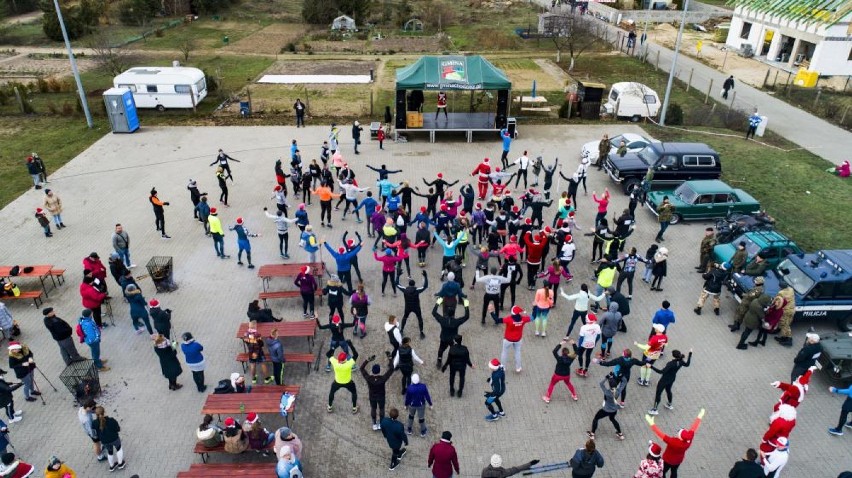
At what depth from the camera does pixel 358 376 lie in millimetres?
11844

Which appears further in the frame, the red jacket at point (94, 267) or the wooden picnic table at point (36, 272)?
the wooden picnic table at point (36, 272)

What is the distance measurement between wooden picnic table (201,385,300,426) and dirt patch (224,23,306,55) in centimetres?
3804

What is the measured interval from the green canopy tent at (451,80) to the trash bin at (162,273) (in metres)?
12.9

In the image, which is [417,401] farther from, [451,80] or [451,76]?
[451,76]

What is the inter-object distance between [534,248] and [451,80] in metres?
12.1

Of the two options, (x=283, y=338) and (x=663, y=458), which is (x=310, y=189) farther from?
(x=663, y=458)

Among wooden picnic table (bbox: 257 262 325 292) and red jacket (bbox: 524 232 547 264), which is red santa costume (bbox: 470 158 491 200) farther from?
wooden picnic table (bbox: 257 262 325 292)

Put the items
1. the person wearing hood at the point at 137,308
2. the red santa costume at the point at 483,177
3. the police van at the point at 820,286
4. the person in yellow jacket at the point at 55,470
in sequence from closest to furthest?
the person in yellow jacket at the point at 55,470, the person wearing hood at the point at 137,308, the police van at the point at 820,286, the red santa costume at the point at 483,177

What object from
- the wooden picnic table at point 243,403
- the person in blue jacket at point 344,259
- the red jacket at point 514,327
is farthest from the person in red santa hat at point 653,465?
the person in blue jacket at point 344,259

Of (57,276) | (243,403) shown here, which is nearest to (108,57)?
(57,276)

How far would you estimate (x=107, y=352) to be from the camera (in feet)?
40.5

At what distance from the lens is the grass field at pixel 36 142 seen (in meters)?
21.0

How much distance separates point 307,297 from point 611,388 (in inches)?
273

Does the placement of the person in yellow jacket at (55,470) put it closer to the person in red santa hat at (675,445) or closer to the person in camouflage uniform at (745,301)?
the person in red santa hat at (675,445)
